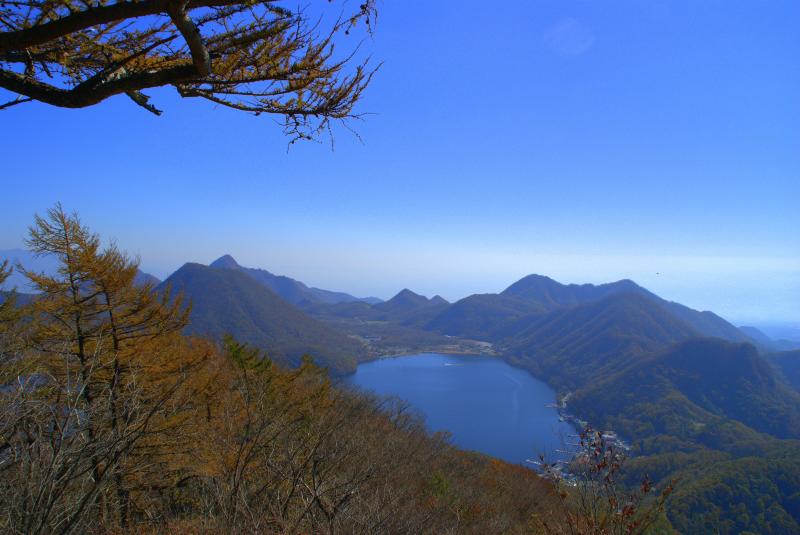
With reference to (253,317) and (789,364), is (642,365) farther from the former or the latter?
(253,317)

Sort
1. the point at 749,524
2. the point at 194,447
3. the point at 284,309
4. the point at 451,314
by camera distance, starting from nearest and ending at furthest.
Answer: the point at 194,447
the point at 749,524
the point at 284,309
the point at 451,314

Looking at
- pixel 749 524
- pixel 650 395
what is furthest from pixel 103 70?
pixel 650 395

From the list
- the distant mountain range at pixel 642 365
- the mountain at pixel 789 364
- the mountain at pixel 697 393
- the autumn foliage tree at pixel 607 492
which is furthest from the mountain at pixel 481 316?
the autumn foliage tree at pixel 607 492

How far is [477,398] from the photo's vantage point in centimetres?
6700

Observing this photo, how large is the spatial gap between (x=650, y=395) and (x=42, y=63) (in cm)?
8431

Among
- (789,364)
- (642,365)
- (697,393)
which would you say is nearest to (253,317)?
(642,365)

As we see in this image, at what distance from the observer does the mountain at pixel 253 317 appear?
93.9 meters

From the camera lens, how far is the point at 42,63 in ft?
6.16

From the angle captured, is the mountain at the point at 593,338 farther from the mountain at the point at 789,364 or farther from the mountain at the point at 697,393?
the mountain at the point at 789,364

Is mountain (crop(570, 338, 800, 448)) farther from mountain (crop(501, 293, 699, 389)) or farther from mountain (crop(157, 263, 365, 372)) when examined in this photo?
mountain (crop(157, 263, 365, 372))

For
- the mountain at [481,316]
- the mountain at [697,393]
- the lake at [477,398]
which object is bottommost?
the lake at [477,398]

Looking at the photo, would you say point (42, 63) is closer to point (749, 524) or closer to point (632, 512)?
point (632, 512)

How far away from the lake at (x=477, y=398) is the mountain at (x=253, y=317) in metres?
12.8

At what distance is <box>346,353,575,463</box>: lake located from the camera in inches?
1874
